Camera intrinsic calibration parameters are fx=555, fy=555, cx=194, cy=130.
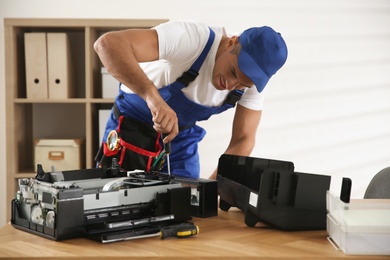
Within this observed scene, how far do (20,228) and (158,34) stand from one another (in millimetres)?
878

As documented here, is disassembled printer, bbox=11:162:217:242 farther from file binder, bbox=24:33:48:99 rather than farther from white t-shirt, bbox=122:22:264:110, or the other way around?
file binder, bbox=24:33:48:99

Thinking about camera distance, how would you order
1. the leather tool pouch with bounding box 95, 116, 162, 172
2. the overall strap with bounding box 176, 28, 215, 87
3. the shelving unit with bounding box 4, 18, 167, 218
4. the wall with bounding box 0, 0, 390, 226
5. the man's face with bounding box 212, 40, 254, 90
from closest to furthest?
the man's face with bounding box 212, 40, 254, 90, the overall strap with bounding box 176, 28, 215, 87, the leather tool pouch with bounding box 95, 116, 162, 172, the shelving unit with bounding box 4, 18, 167, 218, the wall with bounding box 0, 0, 390, 226

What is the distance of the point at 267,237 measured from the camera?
1.39 meters

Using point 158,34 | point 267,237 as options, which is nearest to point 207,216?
point 267,237

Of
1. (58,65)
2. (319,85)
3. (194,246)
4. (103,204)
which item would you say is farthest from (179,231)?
(319,85)

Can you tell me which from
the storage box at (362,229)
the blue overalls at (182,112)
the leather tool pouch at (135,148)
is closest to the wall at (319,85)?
the blue overalls at (182,112)

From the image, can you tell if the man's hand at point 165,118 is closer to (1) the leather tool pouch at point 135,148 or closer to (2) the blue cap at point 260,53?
(2) the blue cap at point 260,53

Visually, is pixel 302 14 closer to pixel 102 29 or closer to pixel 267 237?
pixel 102 29

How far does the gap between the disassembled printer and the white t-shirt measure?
58cm

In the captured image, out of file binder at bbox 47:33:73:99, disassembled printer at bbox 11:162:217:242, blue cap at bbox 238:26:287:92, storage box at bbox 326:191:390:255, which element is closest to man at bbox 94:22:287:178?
blue cap at bbox 238:26:287:92

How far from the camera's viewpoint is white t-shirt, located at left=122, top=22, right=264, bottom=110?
2014 mm

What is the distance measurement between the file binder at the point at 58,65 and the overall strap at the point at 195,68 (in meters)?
1.46

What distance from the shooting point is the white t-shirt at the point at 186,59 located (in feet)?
6.61

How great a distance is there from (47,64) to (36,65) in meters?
0.07
